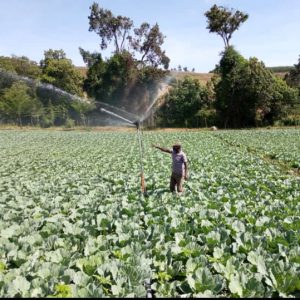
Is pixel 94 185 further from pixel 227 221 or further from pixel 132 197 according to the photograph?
pixel 227 221

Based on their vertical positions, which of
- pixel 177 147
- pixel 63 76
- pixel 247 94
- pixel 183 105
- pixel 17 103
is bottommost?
pixel 177 147

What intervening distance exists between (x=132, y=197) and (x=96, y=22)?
52398mm

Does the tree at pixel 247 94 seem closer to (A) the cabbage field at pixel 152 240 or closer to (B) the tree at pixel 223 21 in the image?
(B) the tree at pixel 223 21

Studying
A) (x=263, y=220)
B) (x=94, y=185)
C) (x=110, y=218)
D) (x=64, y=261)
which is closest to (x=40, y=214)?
(x=110, y=218)

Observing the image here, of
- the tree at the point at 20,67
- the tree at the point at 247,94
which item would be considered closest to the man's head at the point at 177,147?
the tree at the point at 247,94

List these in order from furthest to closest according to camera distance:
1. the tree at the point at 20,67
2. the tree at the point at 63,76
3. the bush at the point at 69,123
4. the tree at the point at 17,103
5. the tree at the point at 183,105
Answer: the tree at the point at 20,67 < the tree at the point at 63,76 < the tree at the point at 17,103 < the bush at the point at 69,123 < the tree at the point at 183,105

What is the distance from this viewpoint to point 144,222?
700 centimetres

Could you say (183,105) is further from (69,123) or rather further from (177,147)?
(177,147)

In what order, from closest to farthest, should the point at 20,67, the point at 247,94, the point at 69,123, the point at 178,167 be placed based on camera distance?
1. the point at 178,167
2. the point at 247,94
3. the point at 69,123
4. the point at 20,67

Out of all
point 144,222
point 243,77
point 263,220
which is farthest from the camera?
point 243,77

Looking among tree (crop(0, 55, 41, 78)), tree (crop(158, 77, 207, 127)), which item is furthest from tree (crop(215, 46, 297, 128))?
tree (crop(0, 55, 41, 78))

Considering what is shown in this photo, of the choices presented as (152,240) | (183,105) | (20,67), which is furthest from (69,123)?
(152,240)

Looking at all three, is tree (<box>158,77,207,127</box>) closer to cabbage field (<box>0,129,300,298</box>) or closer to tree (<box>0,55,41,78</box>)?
tree (<box>0,55,41,78</box>)

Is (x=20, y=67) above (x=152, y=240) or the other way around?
above
